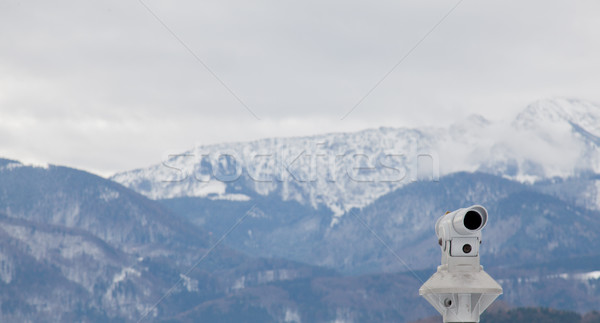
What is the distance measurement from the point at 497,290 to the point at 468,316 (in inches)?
41.3

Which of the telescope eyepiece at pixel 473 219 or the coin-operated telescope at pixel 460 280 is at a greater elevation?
the telescope eyepiece at pixel 473 219

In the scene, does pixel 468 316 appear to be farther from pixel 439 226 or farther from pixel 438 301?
pixel 439 226

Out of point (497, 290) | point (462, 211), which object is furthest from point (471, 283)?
point (462, 211)

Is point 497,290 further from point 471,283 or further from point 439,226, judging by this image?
point 439,226

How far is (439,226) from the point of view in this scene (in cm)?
1900

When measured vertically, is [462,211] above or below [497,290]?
above

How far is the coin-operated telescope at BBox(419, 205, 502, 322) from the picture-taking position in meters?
17.8

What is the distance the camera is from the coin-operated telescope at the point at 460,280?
17.8 m

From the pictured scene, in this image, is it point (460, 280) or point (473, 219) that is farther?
point (460, 280)

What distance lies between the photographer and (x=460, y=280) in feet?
59.6

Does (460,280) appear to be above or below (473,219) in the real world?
below

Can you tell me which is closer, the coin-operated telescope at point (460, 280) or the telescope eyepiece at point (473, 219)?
the telescope eyepiece at point (473, 219)

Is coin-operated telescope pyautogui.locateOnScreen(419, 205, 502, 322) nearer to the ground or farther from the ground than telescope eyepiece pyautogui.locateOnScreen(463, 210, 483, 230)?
nearer to the ground

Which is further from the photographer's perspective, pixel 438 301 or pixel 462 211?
pixel 438 301
